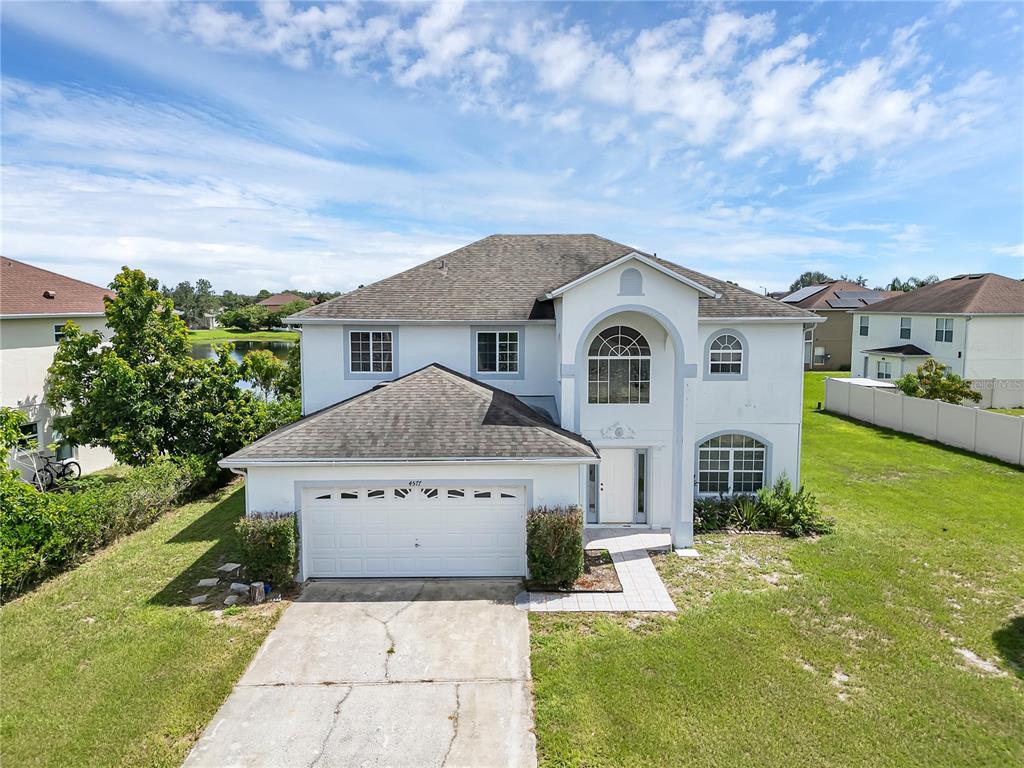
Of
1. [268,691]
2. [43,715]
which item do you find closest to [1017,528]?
[268,691]

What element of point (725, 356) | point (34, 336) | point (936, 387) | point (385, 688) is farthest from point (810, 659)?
point (34, 336)

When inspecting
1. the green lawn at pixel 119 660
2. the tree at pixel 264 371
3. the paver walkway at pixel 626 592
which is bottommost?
the green lawn at pixel 119 660

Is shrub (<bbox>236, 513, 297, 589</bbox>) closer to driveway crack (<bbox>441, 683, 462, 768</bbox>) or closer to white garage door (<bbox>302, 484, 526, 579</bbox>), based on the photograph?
white garage door (<bbox>302, 484, 526, 579</bbox>)

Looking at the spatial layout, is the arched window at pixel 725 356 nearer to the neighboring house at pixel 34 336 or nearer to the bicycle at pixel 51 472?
the neighboring house at pixel 34 336

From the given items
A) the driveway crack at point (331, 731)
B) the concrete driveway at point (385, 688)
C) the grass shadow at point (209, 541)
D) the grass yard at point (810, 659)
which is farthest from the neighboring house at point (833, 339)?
the driveway crack at point (331, 731)

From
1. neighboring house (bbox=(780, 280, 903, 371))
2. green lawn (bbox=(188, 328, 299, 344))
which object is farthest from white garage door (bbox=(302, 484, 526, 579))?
green lawn (bbox=(188, 328, 299, 344))

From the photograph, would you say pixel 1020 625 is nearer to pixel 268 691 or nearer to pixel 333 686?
pixel 333 686

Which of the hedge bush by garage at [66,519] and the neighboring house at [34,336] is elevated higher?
the neighboring house at [34,336]
